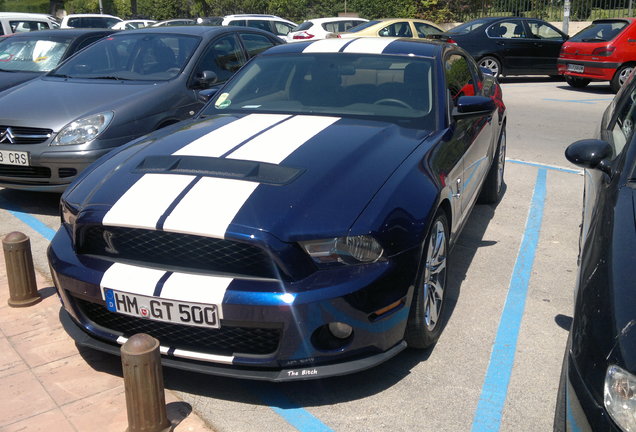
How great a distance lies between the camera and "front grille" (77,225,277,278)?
10.0 ft

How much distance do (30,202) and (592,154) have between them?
17.4ft

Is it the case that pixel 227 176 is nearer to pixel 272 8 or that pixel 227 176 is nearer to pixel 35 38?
pixel 35 38

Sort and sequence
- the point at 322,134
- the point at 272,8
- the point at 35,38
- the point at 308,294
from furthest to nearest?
the point at 272,8
the point at 35,38
the point at 322,134
the point at 308,294

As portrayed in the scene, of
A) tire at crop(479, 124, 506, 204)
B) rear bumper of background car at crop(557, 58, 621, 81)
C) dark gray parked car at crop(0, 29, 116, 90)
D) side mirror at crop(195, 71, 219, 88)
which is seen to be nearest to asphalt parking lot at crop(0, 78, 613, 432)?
tire at crop(479, 124, 506, 204)

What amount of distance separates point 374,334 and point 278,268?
540mm

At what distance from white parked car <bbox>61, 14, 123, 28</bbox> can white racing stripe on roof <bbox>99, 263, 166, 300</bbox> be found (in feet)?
64.7

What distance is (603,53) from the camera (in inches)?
568

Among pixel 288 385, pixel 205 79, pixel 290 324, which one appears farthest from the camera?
pixel 205 79

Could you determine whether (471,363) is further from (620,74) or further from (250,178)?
(620,74)

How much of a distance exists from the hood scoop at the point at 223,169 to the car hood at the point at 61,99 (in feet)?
9.12

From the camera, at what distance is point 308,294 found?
2.96 meters

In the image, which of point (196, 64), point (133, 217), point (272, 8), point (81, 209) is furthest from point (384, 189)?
point (272, 8)

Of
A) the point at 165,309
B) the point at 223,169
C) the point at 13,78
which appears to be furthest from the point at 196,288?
the point at 13,78

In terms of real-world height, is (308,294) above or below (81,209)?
below
